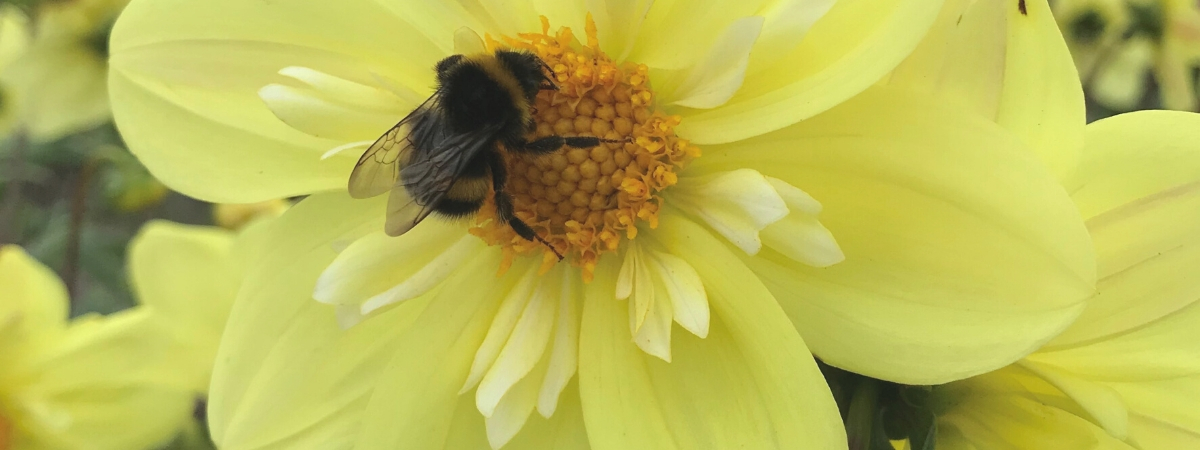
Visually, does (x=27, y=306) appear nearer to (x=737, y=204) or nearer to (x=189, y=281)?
(x=189, y=281)

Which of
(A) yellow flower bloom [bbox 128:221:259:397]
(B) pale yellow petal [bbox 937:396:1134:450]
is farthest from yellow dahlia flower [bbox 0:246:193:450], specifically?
(B) pale yellow petal [bbox 937:396:1134:450]

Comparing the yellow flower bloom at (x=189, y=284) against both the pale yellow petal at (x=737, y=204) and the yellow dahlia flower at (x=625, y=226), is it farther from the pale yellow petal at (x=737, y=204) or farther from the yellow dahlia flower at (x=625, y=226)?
the pale yellow petal at (x=737, y=204)

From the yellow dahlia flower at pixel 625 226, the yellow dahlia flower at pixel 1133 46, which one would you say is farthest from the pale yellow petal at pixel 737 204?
the yellow dahlia flower at pixel 1133 46

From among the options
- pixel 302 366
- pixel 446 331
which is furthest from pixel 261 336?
pixel 446 331

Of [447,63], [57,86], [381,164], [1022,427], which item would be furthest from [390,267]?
[57,86]

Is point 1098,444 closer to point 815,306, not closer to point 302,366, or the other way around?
point 815,306

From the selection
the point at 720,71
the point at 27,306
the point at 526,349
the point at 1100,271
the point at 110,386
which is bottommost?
the point at 110,386

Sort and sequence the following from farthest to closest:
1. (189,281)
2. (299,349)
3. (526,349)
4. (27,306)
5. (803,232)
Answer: (189,281) → (27,306) → (299,349) → (526,349) → (803,232)
